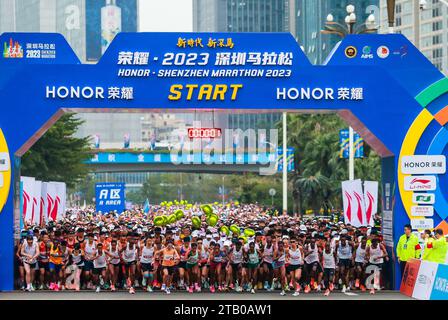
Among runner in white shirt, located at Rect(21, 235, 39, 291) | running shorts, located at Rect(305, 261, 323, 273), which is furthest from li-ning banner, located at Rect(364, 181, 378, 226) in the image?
runner in white shirt, located at Rect(21, 235, 39, 291)

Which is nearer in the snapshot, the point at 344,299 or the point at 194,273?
the point at 344,299

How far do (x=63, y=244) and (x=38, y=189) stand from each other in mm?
6493

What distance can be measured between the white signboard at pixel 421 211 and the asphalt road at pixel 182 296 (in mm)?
2007

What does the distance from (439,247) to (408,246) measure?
173cm

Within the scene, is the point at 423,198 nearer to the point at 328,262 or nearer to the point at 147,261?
the point at 328,262

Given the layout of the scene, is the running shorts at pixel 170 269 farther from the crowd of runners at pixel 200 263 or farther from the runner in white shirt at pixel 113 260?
the runner in white shirt at pixel 113 260

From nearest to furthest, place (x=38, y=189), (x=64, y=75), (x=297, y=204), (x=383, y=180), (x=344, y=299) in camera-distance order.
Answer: (x=344, y=299), (x=64, y=75), (x=383, y=180), (x=38, y=189), (x=297, y=204)

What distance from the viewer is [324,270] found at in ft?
84.0

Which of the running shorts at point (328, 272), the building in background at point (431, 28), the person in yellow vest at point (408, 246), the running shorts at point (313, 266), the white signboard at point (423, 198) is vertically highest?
the building in background at point (431, 28)

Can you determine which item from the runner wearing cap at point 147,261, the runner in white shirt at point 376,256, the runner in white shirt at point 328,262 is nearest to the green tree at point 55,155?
the runner wearing cap at point 147,261

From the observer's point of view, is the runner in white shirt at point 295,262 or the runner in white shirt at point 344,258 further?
the runner in white shirt at point 344,258

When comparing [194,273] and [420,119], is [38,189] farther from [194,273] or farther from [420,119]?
[420,119]

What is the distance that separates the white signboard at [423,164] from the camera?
25.6 m

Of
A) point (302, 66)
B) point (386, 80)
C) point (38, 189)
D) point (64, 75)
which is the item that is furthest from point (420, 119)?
point (38, 189)
